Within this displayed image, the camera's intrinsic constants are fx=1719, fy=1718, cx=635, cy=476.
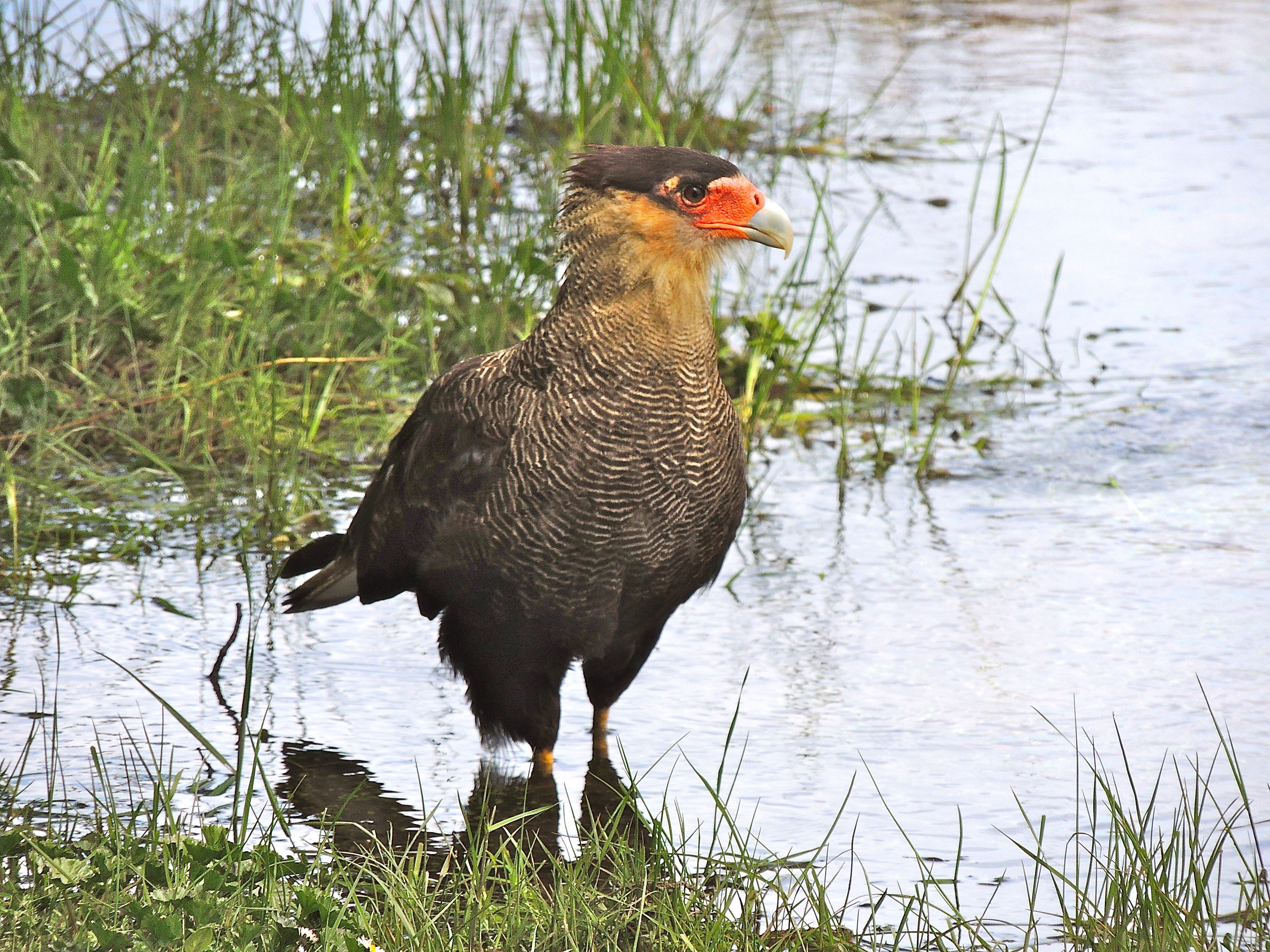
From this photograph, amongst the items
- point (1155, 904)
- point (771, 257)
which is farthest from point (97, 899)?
point (771, 257)

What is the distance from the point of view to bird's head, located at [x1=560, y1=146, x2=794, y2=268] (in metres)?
3.48

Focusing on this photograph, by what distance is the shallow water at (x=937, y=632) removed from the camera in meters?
3.58

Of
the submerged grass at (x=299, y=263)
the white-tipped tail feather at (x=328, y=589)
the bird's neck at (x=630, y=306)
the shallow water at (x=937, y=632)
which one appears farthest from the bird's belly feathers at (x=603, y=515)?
the submerged grass at (x=299, y=263)

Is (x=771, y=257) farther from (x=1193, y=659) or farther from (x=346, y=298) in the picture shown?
(x=1193, y=659)

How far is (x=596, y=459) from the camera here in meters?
3.37

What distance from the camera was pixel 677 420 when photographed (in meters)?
3.42

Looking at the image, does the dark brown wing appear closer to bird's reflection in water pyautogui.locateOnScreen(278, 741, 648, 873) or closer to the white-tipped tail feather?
the white-tipped tail feather

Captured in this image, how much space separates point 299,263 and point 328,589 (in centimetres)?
217

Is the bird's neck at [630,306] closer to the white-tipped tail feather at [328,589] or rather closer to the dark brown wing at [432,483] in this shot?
the dark brown wing at [432,483]

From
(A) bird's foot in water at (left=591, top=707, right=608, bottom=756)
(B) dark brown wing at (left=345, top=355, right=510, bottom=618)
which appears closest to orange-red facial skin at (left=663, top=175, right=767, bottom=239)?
(B) dark brown wing at (left=345, top=355, right=510, bottom=618)

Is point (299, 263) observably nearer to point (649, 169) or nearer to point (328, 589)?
point (328, 589)

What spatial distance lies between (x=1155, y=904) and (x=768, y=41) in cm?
710

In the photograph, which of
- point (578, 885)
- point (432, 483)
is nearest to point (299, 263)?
point (432, 483)

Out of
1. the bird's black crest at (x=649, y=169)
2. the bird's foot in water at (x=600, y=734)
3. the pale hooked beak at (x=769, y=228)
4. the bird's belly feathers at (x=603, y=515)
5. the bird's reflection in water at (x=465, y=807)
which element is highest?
the bird's black crest at (x=649, y=169)
